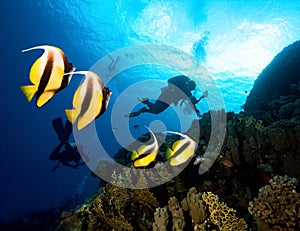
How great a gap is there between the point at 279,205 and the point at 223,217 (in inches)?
28.6

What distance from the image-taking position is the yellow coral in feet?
10.2

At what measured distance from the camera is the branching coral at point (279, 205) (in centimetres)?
268

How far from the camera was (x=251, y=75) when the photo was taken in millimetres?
27016

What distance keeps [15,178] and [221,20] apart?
10114 centimetres

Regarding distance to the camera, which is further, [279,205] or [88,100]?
[279,205]

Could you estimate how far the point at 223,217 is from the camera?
317cm

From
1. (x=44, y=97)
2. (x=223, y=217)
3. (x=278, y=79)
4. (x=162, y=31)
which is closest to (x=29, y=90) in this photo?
(x=44, y=97)

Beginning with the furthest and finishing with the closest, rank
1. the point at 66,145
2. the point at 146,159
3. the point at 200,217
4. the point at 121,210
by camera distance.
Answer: the point at 66,145
the point at 121,210
the point at 200,217
the point at 146,159

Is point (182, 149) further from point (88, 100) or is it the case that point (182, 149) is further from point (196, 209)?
point (88, 100)

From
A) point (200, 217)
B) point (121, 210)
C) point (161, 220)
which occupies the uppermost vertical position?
point (200, 217)

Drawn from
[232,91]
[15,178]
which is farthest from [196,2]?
[15,178]

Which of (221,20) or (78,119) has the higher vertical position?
(221,20)

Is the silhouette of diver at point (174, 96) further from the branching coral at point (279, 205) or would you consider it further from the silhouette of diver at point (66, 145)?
the branching coral at point (279, 205)

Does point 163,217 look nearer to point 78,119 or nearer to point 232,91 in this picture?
point 78,119
